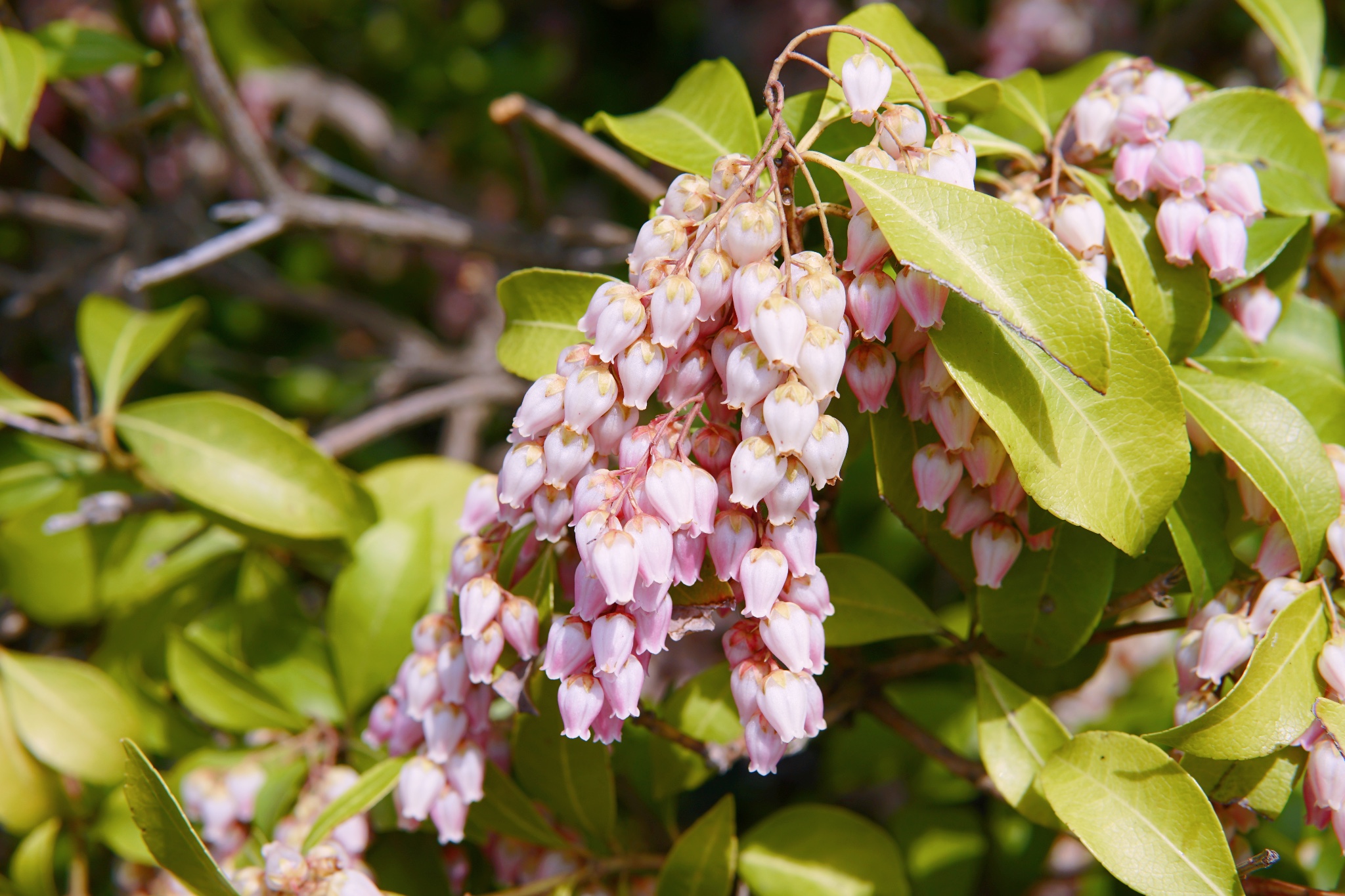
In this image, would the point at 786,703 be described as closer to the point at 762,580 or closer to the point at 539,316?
the point at 762,580

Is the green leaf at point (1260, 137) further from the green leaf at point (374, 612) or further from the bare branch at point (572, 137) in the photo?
the green leaf at point (374, 612)

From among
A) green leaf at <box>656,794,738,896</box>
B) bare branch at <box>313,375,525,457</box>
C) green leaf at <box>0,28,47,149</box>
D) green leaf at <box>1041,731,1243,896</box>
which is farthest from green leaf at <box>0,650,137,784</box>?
green leaf at <box>1041,731,1243,896</box>

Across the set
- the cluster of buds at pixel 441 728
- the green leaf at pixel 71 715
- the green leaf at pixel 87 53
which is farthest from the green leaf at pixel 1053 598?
the green leaf at pixel 87 53

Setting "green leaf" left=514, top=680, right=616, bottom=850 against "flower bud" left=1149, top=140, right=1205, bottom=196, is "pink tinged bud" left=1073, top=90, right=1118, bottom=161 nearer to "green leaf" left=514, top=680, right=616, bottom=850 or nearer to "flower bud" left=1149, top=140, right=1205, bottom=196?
"flower bud" left=1149, top=140, right=1205, bottom=196

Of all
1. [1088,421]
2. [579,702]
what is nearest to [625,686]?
[579,702]

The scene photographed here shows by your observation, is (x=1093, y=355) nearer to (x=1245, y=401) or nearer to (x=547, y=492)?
(x=1245, y=401)

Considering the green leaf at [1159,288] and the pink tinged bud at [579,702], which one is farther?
the green leaf at [1159,288]

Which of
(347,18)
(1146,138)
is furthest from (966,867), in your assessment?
(347,18)
